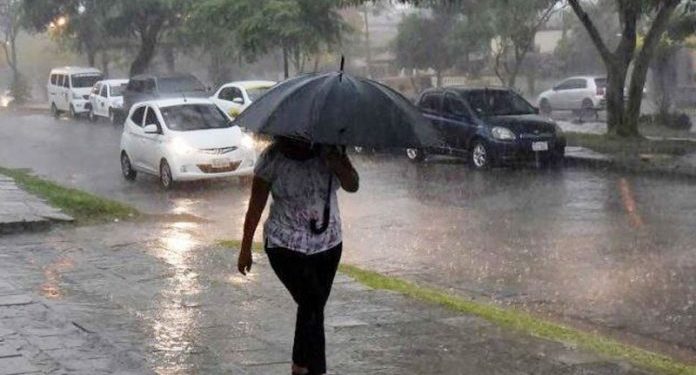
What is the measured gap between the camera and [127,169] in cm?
2000

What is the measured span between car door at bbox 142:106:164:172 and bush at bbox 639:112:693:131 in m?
14.0

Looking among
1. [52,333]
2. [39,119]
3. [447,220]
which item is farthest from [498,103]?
[39,119]

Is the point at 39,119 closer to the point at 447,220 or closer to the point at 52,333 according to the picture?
the point at 447,220

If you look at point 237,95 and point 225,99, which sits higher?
point 237,95

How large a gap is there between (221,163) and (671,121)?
14.0m

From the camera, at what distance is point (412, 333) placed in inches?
283

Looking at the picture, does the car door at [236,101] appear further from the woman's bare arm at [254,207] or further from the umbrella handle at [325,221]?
the umbrella handle at [325,221]

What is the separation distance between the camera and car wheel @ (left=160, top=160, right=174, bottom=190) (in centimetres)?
1802

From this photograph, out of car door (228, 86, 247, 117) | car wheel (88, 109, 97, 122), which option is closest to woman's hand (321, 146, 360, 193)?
car door (228, 86, 247, 117)

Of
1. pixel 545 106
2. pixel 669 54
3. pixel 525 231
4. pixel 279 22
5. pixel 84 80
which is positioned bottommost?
pixel 525 231

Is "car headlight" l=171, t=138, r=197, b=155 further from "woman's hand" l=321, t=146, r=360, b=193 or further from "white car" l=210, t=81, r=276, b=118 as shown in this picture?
"woman's hand" l=321, t=146, r=360, b=193

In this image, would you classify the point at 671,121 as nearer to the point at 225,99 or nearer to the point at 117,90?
the point at 225,99

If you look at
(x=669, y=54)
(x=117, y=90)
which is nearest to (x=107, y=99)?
(x=117, y=90)

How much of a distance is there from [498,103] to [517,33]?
1726 cm
